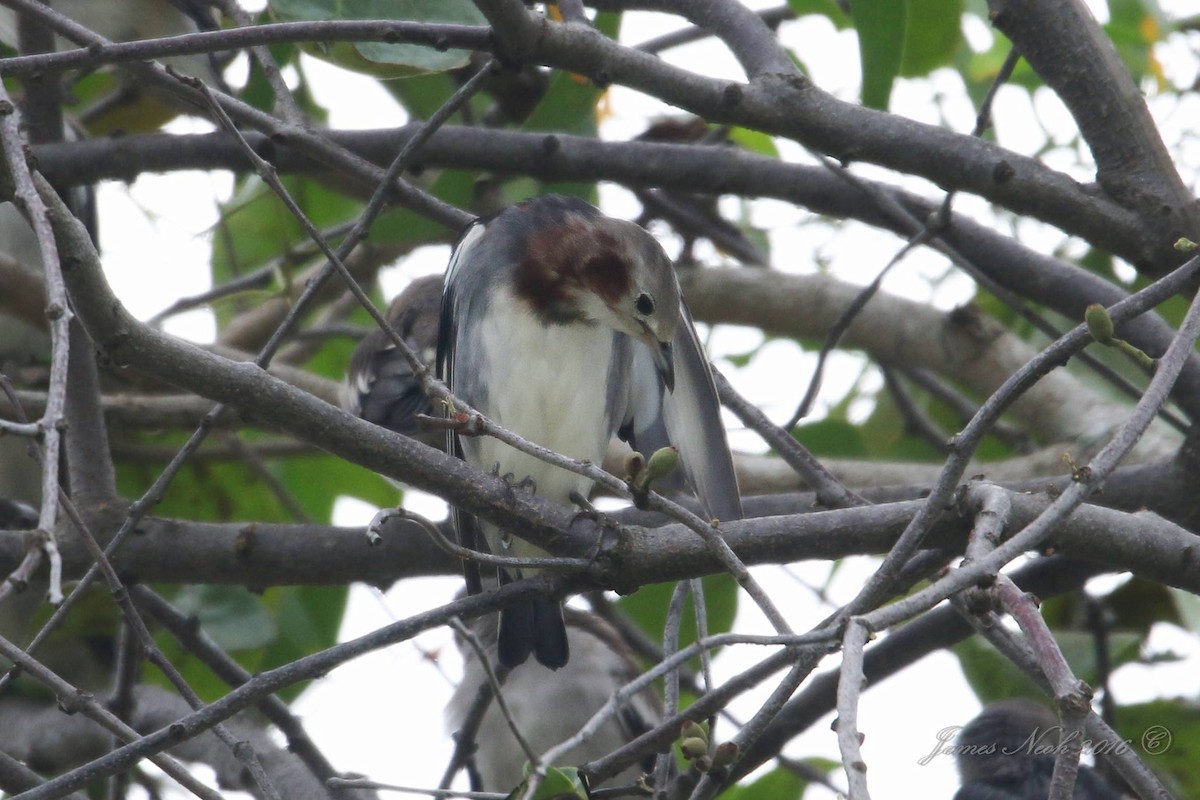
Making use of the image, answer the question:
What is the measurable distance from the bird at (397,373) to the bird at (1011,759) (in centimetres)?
230

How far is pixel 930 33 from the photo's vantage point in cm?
471

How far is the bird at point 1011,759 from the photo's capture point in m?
4.46

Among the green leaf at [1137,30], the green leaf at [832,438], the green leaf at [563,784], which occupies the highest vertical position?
the green leaf at [1137,30]

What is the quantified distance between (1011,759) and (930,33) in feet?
8.72

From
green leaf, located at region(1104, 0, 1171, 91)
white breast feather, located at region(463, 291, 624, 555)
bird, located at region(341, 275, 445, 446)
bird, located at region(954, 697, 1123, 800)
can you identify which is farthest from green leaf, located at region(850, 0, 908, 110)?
bird, located at region(954, 697, 1123, 800)

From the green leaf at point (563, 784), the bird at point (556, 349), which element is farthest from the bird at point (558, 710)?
the green leaf at point (563, 784)

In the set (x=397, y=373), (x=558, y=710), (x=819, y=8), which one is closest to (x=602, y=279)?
(x=397, y=373)

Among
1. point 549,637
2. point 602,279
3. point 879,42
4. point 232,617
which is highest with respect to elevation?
point 879,42

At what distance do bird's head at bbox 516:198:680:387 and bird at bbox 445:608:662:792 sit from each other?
1.77 metres

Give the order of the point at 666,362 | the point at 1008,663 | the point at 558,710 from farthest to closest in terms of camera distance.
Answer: the point at 558,710, the point at 1008,663, the point at 666,362

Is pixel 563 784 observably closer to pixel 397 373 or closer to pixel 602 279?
pixel 602 279

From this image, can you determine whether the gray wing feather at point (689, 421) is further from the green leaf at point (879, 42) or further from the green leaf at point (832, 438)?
the green leaf at point (832, 438)

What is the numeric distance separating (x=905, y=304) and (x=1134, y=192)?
202 cm

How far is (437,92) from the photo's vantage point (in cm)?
551
